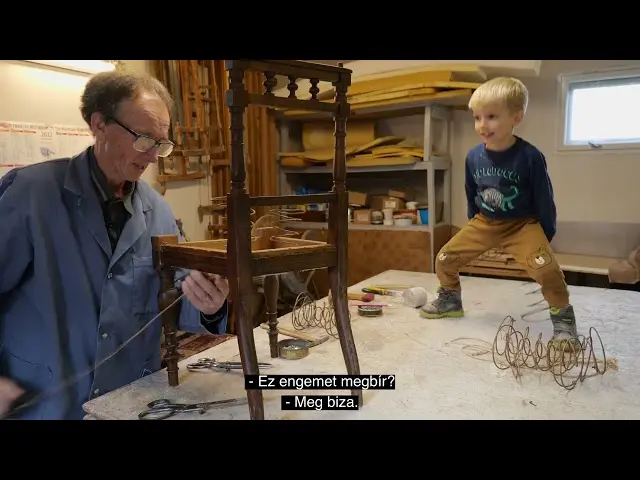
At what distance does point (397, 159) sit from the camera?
2.96 meters

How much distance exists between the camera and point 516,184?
1.53 meters

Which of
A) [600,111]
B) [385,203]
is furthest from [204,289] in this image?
[600,111]

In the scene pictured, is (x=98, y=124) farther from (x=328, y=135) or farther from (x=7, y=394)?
(x=328, y=135)

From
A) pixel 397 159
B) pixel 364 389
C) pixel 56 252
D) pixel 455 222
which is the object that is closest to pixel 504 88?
pixel 364 389

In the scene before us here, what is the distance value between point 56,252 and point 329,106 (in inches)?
26.9

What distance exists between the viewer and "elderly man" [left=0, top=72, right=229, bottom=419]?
42.4 inches

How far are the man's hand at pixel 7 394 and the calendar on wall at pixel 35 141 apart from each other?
1.07m

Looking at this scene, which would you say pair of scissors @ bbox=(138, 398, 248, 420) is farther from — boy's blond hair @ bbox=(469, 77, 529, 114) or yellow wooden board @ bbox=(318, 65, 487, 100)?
yellow wooden board @ bbox=(318, 65, 487, 100)

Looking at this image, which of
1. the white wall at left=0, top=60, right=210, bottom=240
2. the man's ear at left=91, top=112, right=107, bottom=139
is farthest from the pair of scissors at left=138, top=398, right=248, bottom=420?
the white wall at left=0, top=60, right=210, bottom=240

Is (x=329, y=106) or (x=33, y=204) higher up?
(x=329, y=106)

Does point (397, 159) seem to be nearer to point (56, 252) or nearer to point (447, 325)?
point (447, 325)

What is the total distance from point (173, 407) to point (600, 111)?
9.45 ft

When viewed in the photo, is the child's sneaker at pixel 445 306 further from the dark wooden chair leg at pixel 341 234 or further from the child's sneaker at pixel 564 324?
the dark wooden chair leg at pixel 341 234

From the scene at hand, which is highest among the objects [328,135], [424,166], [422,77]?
[422,77]
